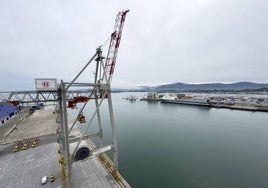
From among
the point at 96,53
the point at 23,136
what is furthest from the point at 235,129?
the point at 23,136

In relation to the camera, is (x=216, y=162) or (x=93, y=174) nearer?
(x=93, y=174)

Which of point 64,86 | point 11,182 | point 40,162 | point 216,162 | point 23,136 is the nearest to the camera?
point 64,86

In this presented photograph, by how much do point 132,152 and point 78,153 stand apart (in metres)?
11.7

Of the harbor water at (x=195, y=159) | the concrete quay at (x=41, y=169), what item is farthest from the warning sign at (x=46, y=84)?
the harbor water at (x=195, y=159)

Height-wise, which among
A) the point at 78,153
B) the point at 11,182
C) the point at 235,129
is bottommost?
the point at 235,129

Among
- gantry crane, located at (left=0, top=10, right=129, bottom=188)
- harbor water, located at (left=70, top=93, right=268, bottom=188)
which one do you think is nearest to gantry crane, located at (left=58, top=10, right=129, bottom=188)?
gantry crane, located at (left=0, top=10, right=129, bottom=188)

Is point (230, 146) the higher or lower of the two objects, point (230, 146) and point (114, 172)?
the lower

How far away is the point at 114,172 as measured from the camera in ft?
45.3

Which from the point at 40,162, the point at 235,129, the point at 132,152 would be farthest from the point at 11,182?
the point at 235,129

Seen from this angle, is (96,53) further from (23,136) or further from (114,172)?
(23,136)

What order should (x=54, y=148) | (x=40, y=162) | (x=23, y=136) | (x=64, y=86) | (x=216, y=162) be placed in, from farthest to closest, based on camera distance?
(x=23, y=136)
(x=54, y=148)
(x=216, y=162)
(x=40, y=162)
(x=64, y=86)

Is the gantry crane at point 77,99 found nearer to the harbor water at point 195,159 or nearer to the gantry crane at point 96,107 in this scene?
the gantry crane at point 96,107

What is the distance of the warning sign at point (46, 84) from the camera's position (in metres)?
11.8

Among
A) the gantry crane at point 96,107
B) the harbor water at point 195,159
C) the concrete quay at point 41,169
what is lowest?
the harbor water at point 195,159
